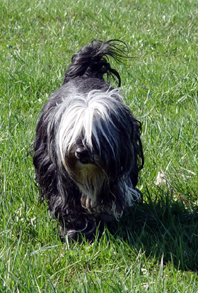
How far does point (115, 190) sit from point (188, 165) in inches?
37.6

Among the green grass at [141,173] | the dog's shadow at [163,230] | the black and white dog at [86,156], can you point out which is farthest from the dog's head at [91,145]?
the green grass at [141,173]

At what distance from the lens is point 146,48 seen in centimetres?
657

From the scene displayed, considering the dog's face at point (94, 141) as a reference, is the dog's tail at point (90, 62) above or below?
above

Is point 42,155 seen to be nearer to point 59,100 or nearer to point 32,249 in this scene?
point 59,100

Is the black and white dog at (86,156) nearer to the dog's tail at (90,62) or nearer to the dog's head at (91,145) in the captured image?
the dog's head at (91,145)

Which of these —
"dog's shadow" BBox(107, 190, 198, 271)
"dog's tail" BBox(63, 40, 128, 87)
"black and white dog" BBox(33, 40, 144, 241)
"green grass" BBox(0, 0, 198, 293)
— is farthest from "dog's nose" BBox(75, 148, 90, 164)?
→ "dog's tail" BBox(63, 40, 128, 87)

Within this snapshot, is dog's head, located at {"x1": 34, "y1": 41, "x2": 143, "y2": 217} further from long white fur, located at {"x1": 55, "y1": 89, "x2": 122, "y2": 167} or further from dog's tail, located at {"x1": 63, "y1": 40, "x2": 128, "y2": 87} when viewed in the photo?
dog's tail, located at {"x1": 63, "y1": 40, "x2": 128, "y2": 87}

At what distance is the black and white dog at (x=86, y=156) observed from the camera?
269cm

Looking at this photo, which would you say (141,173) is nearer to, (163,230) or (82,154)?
(163,230)

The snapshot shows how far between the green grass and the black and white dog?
15 cm

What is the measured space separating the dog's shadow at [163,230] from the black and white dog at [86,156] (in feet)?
0.41

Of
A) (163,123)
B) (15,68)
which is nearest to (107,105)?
(163,123)

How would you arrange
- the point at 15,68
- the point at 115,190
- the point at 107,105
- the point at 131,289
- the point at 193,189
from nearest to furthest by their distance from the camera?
1. the point at 131,289
2. the point at 107,105
3. the point at 115,190
4. the point at 193,189
5. the point at 15,68

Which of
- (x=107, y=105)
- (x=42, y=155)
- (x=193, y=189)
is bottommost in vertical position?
(x=193, y=189)
